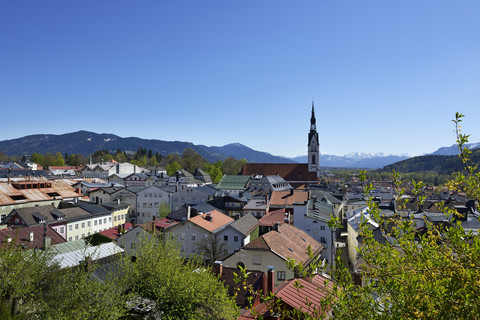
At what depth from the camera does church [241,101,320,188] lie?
104688 millimetres

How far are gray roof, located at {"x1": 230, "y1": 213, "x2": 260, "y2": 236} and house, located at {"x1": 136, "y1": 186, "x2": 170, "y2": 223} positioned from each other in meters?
27.8

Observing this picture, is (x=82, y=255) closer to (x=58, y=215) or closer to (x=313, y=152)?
(x=58, y=215)

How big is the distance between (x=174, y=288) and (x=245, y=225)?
23.0 meters

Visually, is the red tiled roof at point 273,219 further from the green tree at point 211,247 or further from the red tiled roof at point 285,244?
the green tree at point 211,247

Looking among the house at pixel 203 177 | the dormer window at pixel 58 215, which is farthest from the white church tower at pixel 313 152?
the dormer window at pixel 58 215

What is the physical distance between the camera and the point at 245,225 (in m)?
38.6

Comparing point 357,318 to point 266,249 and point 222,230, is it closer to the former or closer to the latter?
point 266,249

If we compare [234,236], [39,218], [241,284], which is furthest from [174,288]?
[39,218]

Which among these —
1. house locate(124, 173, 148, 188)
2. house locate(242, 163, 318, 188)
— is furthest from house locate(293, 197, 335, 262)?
house locate(124, 173, 148, 188)

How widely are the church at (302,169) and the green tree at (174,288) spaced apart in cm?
8729

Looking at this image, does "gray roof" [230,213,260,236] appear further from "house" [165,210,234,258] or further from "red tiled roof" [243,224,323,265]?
"red tiled roof" [243,224,323,265]

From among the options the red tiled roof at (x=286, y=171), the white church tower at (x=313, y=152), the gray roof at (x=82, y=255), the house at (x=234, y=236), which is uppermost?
the white church tower at (x=313, y=152)

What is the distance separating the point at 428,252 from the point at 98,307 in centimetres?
1268

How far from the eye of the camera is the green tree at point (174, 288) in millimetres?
15469
